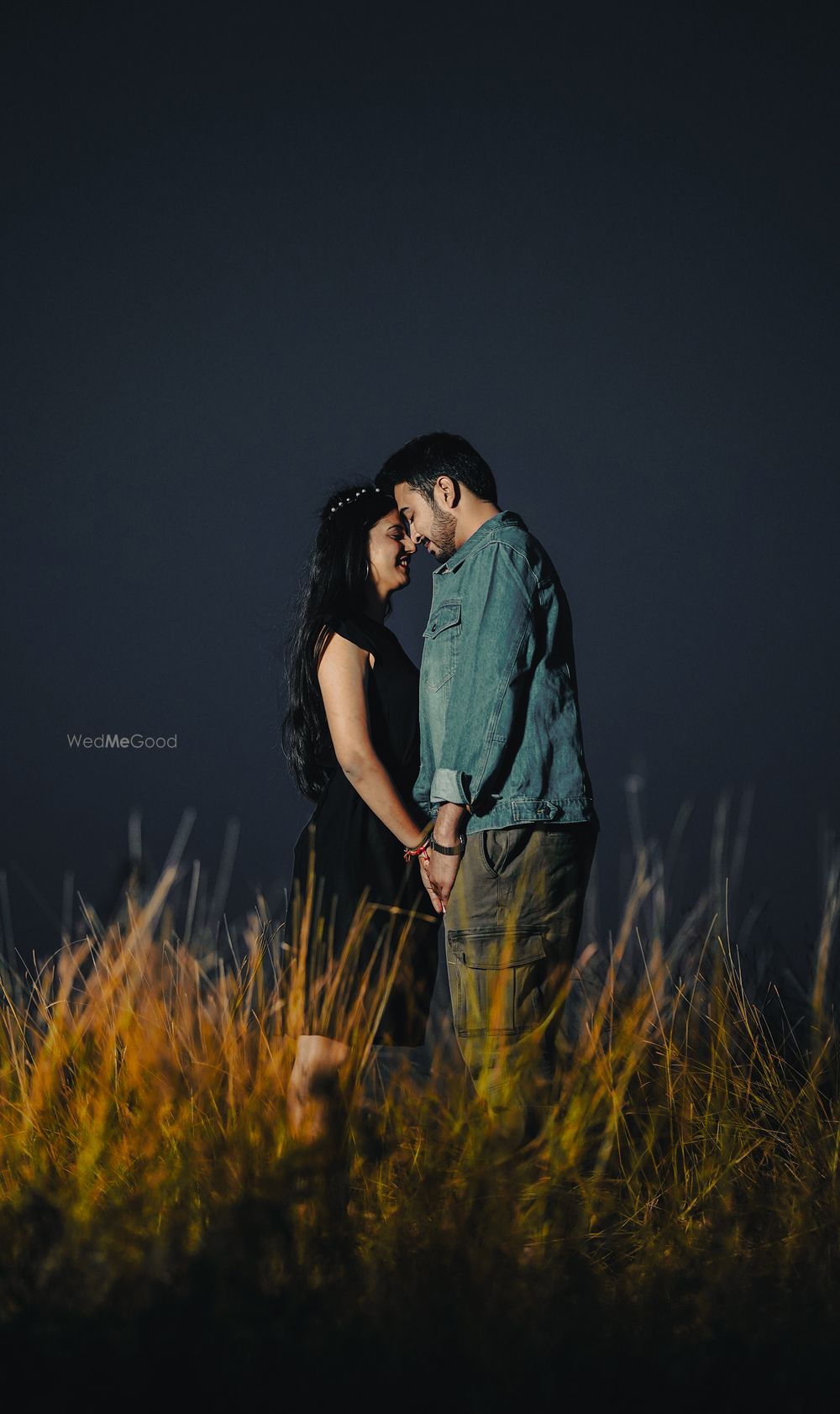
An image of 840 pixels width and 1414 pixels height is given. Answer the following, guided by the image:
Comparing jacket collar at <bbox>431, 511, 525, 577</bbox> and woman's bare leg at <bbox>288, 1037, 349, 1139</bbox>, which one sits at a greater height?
jacket collar at <bbox>431, 511, 525, 577</bbox>

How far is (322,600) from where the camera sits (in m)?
2.33

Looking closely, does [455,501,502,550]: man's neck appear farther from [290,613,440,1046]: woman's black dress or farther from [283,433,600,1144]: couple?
[290,613,440,1046]: woman's black dress

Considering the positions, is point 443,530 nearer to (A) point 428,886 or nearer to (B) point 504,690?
(B) point 504,690

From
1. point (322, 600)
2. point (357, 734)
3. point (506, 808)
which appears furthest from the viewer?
point (322, 600)

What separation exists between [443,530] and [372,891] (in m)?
0.70

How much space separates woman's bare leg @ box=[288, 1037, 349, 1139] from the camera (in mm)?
1957

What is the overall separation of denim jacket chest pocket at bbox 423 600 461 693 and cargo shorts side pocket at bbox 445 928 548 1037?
441mm

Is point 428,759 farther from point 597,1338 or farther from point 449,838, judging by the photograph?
point 597,1338

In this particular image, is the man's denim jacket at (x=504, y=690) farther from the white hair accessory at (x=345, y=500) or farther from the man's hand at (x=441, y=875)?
the white hair accessory at (x=345, y=500)

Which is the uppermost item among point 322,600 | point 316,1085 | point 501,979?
point 322,600

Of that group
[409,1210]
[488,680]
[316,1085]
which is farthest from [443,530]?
[409,1210]

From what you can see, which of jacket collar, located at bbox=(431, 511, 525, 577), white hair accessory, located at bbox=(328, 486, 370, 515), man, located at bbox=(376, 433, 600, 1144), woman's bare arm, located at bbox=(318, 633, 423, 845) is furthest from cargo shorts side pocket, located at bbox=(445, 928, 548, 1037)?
white hair accessory, located at bbox=(328, 486, 370, 515)

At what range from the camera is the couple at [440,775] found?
1.84 m

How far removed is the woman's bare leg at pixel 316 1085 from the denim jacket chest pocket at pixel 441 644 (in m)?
0.67
